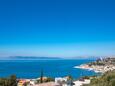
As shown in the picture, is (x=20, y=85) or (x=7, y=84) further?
(x=20, y=85)

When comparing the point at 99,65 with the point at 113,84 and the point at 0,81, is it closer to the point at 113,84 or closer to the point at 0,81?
the point at 0,81

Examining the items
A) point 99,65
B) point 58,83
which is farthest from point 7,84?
point 99,65

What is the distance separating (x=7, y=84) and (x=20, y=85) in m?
12.9

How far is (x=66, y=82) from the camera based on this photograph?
128 feet

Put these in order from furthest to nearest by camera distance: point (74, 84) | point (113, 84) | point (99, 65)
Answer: point (99, 65), point (74, 84), point (113, 84)

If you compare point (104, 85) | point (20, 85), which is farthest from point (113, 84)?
point (20, 85)

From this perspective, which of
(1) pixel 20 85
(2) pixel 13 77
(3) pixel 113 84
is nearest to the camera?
(3) pixel 113 84

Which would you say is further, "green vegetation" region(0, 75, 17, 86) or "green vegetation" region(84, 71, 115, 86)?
"green vegetation" region(0, 75, 17, 86)

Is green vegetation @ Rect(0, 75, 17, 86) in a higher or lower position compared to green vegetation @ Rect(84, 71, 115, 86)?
lower

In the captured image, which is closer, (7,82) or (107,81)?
(107,81)

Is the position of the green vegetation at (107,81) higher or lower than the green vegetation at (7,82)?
higher

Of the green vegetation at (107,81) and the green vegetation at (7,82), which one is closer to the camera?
the green vegetation at (107,81)

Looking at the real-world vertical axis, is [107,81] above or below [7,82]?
above

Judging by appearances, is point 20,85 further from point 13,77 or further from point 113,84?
point 113,84
